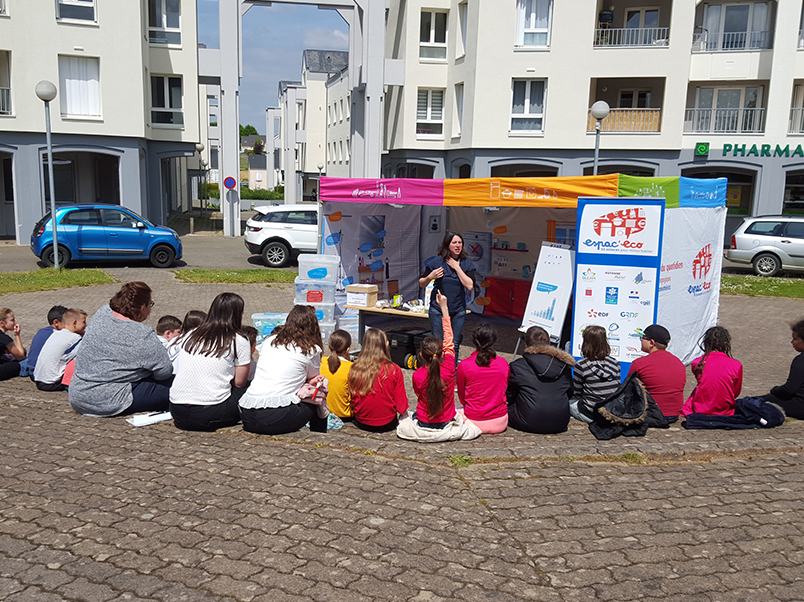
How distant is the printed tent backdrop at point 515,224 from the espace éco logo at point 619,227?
0.24 meters

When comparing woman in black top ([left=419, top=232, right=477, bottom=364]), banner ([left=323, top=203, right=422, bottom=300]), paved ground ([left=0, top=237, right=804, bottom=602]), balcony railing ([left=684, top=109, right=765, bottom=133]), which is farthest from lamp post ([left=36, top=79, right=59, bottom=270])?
balcony railing ([left=684, top=109, right=765, bottom=133])

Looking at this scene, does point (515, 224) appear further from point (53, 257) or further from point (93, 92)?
point (93, 92)

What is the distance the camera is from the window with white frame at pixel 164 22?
27.6 metres

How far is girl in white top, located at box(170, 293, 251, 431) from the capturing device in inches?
235

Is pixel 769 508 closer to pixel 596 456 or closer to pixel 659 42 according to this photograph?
pixel 596 456

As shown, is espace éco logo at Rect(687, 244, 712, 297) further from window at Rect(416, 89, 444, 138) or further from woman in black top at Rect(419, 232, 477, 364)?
window at Rect(416, 89, 444, 138)

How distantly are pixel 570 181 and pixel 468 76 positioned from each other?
68.0ft

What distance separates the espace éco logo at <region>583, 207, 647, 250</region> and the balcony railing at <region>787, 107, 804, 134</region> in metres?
23.0

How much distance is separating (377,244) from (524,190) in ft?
12.1

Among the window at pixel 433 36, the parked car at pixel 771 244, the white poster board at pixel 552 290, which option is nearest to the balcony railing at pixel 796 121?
the parked car at pixel 771 244

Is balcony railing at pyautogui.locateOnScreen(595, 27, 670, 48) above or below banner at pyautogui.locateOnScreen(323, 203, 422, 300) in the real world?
above

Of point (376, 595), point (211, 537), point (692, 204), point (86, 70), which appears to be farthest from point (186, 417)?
point (86, 70)

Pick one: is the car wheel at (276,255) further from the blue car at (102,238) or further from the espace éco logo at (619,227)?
the espace éco logo at (619,227)

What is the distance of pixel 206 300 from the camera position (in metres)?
14.1
